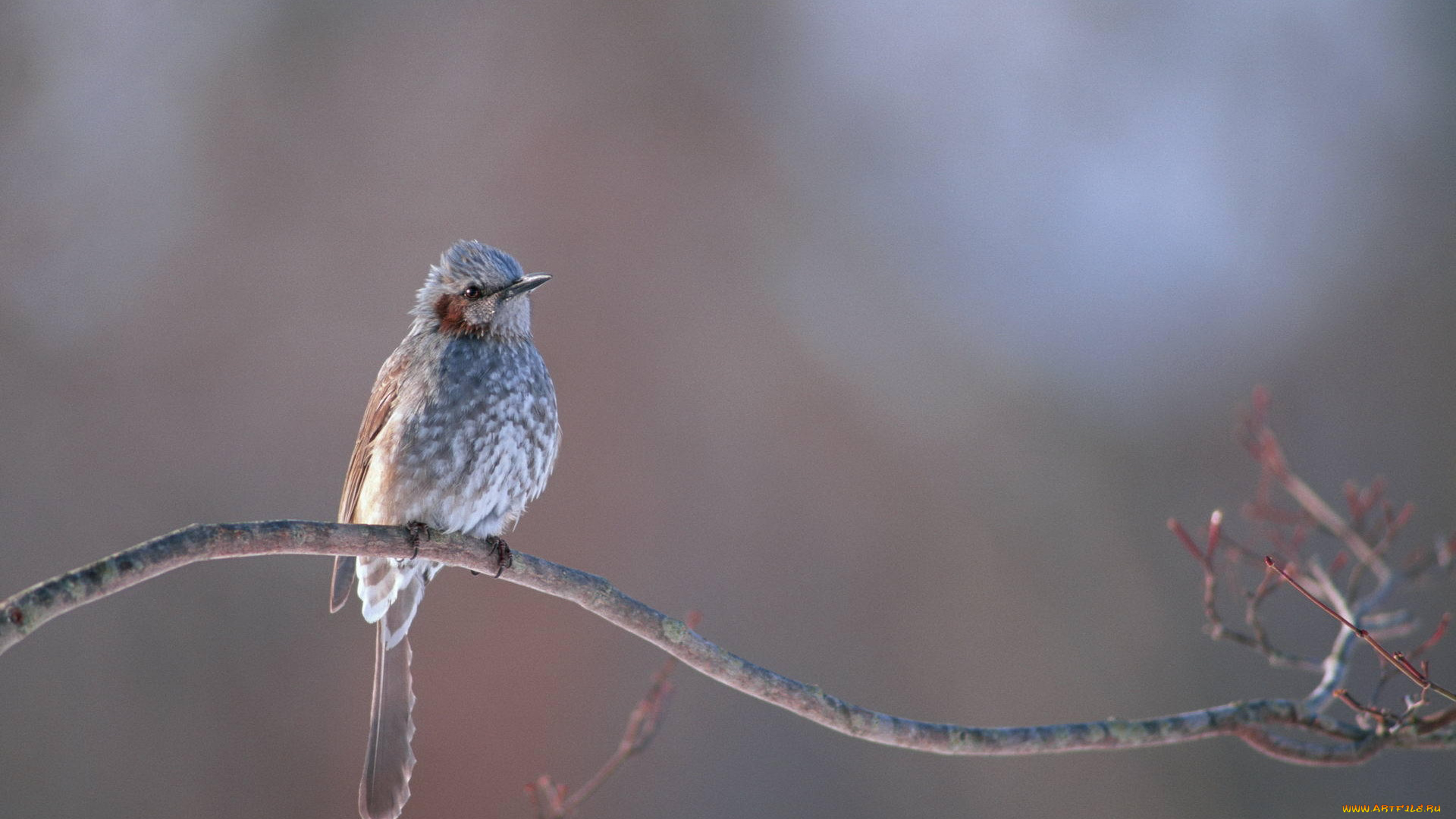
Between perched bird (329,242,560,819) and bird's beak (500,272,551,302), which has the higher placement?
bird's beak (500,272,551,302)

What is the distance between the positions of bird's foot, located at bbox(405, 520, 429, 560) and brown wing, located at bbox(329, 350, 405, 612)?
0.46 metres

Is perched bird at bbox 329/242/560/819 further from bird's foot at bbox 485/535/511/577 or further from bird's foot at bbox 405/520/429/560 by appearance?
bird's foot at bbox 485/535/511/577

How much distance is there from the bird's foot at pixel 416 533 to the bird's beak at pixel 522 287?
0.73 m

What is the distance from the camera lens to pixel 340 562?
3121 mm

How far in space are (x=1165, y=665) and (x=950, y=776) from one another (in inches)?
49.8

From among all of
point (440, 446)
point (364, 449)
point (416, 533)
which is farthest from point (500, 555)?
point (364, 449)

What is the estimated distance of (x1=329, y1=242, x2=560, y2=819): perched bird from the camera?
9.20ft

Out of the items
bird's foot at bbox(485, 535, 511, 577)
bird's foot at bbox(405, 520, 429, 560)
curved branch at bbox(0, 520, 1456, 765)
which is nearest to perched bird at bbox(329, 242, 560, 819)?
bird's foot at bbox(405, 520, 429, 560)

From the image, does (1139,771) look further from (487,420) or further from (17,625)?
(17,625)

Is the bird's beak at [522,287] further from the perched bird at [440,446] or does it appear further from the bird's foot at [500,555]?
the bird's foot at [500,555]

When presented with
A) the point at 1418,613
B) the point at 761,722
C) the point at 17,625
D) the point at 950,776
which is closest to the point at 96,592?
the point at 17,625

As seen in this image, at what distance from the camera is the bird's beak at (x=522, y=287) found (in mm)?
2983

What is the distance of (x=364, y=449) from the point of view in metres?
3.13

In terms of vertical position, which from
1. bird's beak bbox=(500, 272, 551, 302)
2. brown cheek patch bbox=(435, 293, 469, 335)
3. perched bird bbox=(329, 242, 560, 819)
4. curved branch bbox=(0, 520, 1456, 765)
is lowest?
curved branch bbox=(0, 520, 1456, 765)
